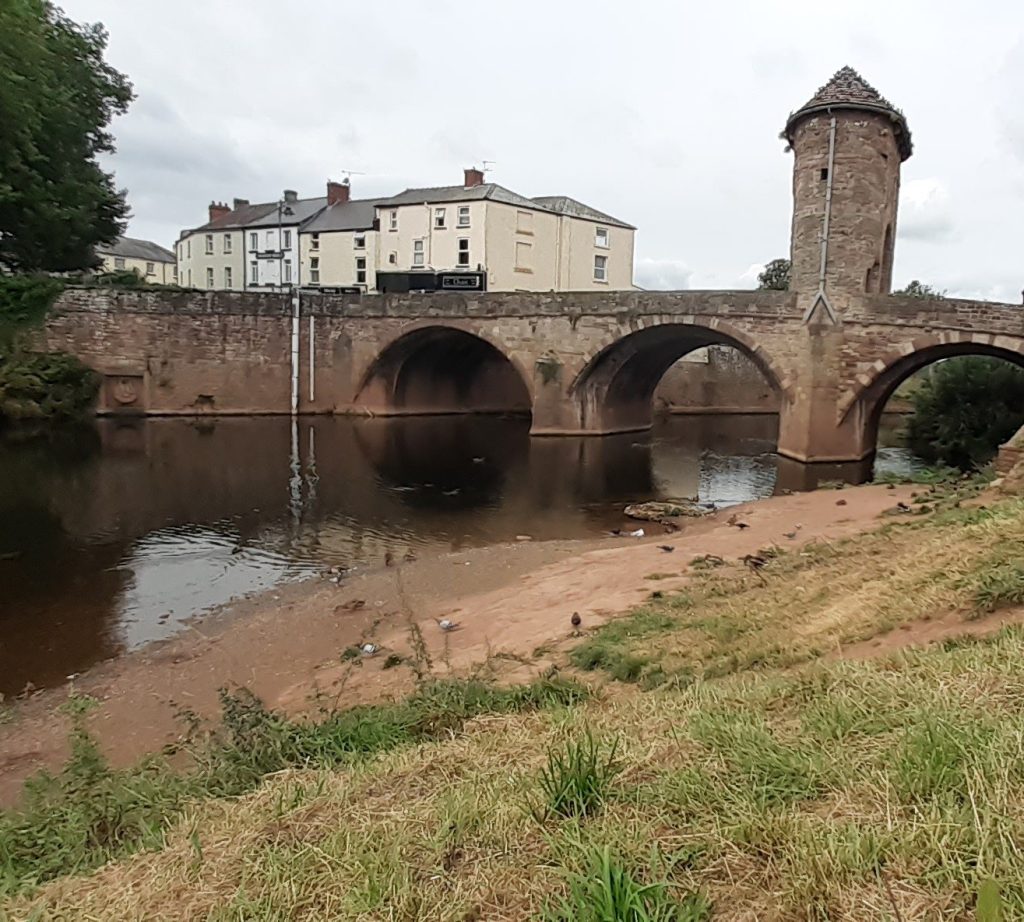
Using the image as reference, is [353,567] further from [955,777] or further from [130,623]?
[955,777]

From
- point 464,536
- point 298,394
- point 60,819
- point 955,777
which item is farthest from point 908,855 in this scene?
point 298,394

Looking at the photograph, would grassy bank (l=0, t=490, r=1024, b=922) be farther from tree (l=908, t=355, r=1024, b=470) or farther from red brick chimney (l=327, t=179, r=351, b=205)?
red brick chimney (l=327, t=179, r=351, b=205)

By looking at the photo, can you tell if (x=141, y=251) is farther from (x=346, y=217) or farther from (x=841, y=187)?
(x=841, y=187)

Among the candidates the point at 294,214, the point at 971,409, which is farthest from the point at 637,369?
the point at 294,214

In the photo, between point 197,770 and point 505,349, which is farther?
point 505,349

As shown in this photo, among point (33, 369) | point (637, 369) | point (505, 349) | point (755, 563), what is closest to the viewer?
point (755, 563)

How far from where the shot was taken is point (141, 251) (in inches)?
2653

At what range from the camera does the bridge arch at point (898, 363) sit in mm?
19094

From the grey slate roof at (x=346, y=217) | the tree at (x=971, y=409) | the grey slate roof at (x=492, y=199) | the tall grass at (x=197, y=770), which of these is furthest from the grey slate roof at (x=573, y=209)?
the tall grass at (x=197, y=770)

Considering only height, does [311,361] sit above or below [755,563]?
above

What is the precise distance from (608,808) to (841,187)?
69.7ft

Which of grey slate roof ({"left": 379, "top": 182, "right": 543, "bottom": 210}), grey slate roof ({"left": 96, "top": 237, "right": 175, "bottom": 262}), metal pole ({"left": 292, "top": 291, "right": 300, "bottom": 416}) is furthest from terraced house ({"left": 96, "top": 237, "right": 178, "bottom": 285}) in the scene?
metal pole ({"left": 292, "top": 291, "right": 300, "bottom": 416})

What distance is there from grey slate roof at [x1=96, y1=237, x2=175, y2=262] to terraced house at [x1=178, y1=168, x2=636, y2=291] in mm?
20456

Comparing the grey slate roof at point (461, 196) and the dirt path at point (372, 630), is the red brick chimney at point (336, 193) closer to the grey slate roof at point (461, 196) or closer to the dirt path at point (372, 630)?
the grey slate roof at point (461, 196)
